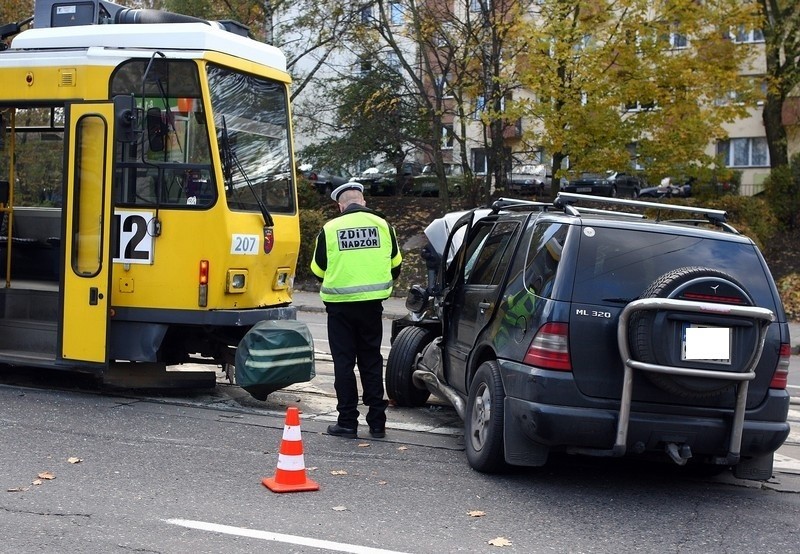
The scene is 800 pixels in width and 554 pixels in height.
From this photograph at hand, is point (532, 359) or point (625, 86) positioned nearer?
point (532, 359)

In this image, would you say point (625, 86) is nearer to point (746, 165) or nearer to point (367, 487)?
point (367, 487)

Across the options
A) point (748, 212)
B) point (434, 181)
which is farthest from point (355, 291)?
point (434, 181)

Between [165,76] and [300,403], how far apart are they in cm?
302

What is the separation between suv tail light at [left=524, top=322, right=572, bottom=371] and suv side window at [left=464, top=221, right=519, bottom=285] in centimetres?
98

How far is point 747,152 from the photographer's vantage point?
46156 mm

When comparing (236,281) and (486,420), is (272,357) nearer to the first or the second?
(236,281)

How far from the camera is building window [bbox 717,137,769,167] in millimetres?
45562

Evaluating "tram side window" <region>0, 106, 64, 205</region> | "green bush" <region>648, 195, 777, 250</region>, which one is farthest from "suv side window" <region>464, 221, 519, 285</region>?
"green bush" <region>648, 195, 777, 250</region>

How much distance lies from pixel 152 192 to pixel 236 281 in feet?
3.33

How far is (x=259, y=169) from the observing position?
920 centimetres

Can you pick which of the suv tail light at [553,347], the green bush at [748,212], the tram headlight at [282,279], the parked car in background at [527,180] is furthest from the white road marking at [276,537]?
the parked car in background at [527,180]

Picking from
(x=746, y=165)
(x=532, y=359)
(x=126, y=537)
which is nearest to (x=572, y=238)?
(x=532, y=359)

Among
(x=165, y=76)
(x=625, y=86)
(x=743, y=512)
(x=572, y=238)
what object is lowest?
(x=743, y=512)

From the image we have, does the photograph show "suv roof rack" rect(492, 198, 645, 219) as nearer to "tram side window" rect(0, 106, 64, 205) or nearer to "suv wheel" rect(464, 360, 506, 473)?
"suv wheel" rect(464, 360, 506, 473)
